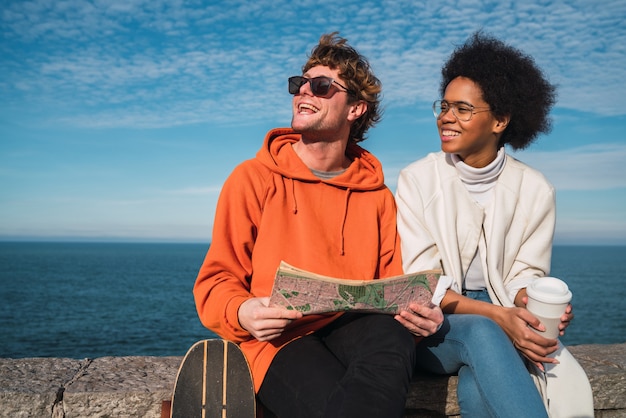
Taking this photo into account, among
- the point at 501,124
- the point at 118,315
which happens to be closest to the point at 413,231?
the point at 501,124

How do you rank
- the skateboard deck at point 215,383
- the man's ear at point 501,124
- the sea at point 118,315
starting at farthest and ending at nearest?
the sea at point 118,315 → the man's ear at point 501,124 → the skateboard deck at point 215,383

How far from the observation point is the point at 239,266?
261 centimetres

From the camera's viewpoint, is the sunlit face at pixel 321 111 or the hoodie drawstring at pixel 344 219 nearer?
the hoodie drawstring at pixel 344 219

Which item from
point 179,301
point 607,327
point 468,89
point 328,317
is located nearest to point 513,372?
point 328,317

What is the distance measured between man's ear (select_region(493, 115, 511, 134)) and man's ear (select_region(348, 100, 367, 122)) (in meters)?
0.78

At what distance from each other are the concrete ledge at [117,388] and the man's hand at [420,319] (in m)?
0.45

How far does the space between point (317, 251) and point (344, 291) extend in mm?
601

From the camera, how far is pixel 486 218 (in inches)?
123

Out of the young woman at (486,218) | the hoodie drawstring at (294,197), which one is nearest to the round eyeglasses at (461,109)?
the young woman at (486,218)

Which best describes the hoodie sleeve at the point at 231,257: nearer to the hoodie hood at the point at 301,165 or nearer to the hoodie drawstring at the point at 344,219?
the hoodie hood at the point at 301,165

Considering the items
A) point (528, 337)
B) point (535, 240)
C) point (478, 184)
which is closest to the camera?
point (528, 337)

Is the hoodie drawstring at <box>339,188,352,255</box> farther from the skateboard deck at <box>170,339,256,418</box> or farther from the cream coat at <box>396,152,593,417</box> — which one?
the skateboard deck at <box>170,339,256,418</box>

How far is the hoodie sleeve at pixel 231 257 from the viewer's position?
2.42 meters

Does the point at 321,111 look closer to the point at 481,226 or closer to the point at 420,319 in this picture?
the point at 481,226
